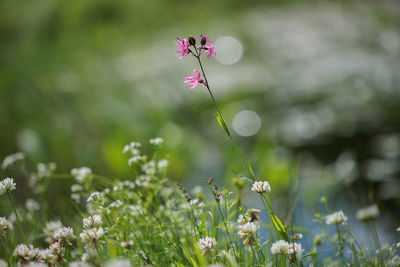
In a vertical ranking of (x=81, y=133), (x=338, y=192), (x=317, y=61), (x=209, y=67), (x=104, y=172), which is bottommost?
(x=338, y=192)

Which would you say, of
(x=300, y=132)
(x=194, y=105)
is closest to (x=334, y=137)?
(x=300, y=132)

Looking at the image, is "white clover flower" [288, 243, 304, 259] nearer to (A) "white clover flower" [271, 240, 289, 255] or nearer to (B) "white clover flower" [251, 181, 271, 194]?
(A) "white clover flower" [271, 240, 289, 255]

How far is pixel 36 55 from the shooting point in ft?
13.1

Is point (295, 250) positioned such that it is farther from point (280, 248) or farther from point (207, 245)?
point (207, 245)

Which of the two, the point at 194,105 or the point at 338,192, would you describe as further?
the point at 194,105

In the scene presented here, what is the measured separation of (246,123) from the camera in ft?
11.5

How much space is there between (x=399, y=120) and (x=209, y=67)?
243 cm

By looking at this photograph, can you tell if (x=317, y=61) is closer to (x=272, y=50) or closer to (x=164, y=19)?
(x=272, y=50)

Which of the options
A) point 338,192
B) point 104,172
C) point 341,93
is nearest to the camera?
point 338,192

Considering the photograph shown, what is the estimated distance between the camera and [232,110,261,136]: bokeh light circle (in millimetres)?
3368

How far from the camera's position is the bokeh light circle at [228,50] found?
192 inches

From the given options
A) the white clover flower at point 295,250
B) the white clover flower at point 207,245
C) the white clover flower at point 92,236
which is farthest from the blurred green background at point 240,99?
the white clover flower at point 92,236

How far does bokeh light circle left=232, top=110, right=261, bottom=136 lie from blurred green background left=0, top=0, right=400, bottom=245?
13 mm

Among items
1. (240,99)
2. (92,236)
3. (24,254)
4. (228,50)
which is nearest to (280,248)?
(92,236)
